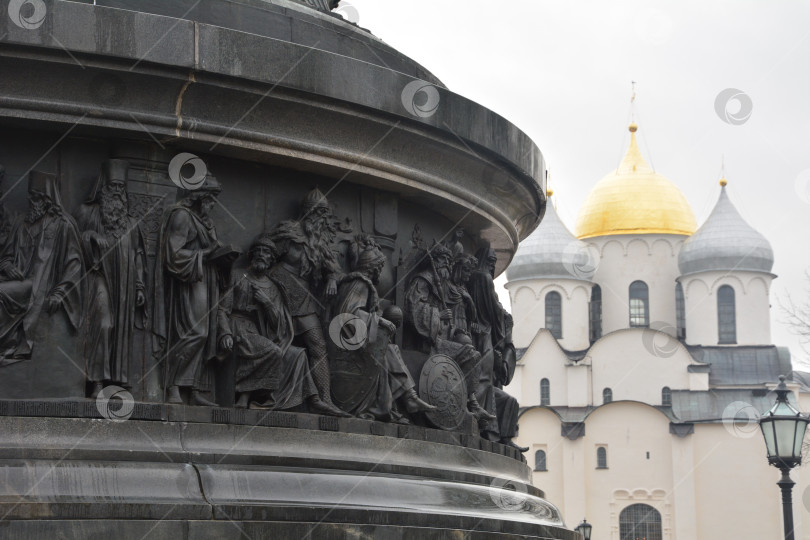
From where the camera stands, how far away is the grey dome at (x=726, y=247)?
200 feet

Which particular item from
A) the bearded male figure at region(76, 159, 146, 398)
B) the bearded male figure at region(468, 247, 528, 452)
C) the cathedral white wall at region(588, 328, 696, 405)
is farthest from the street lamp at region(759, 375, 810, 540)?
the cathedral white wall at region(588, 328, 696, 405)

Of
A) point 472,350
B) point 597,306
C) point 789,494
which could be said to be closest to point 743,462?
point 597,306

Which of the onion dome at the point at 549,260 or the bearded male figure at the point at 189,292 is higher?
the onion dome at the point at 549,260

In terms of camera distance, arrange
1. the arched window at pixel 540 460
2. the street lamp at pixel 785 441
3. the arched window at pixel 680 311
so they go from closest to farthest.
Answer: the street lamp at pixel 785 441 < the arched window at pixel 540 460 < the arched window at pixel 680 311

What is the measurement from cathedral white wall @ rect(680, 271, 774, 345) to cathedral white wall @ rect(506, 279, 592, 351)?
4.79 m

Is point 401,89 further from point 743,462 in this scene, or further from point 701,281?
point 701,281

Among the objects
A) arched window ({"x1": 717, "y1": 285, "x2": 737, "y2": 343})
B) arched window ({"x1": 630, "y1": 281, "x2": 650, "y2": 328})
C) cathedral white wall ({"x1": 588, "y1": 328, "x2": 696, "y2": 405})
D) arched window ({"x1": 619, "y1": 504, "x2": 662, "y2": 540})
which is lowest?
arched window ({"x1": 619, "y1": 504, "x2": 662, "y2": 540})

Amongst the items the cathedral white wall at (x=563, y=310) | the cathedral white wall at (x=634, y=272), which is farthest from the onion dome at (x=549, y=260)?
the cathedral white wall at (x=634, y=272)

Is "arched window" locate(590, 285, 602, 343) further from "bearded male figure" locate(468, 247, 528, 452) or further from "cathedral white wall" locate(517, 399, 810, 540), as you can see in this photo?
"bearded male figure" locate(468, 247, 528, 452)
